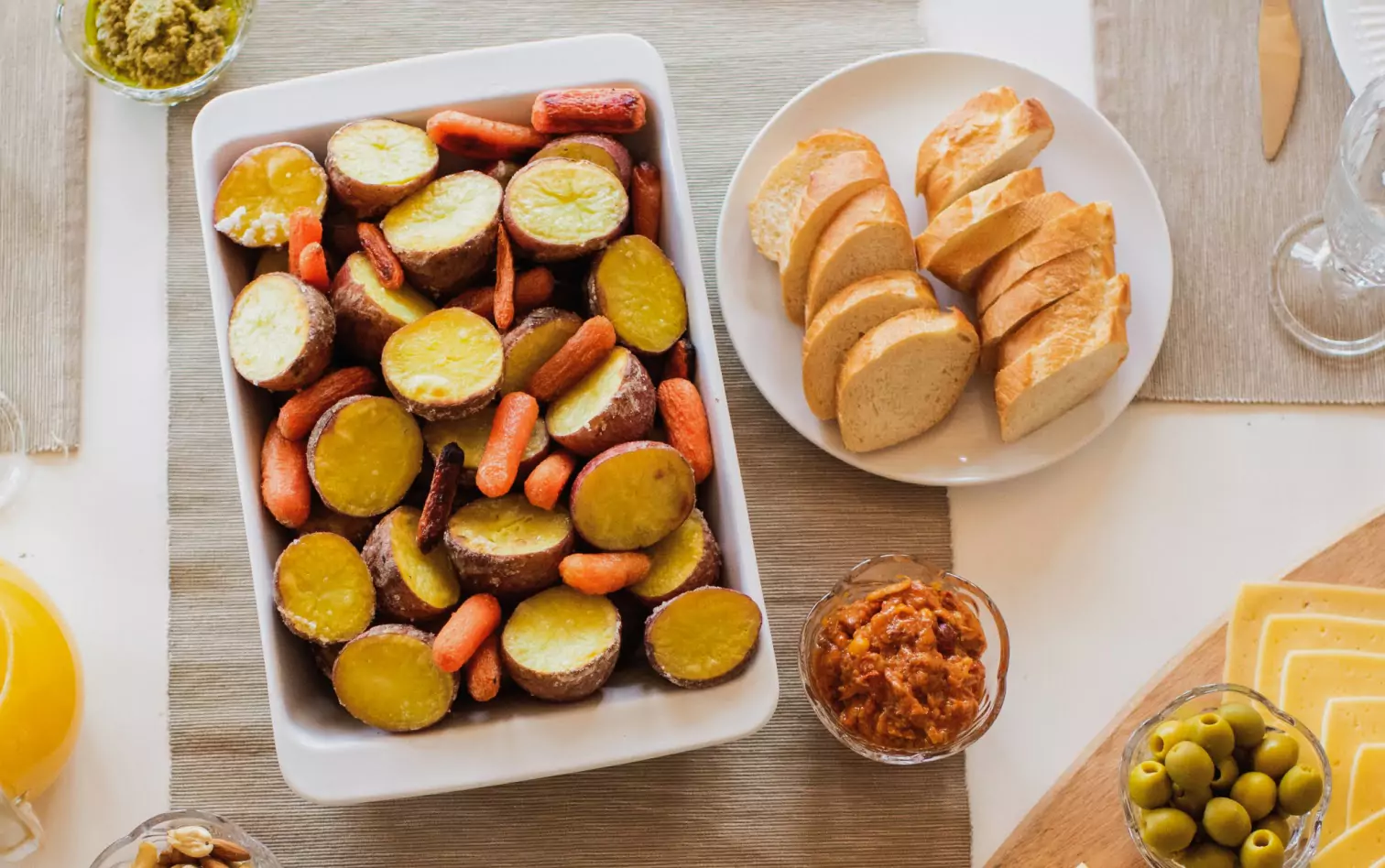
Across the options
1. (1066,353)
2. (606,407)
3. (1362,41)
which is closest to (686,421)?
(606,407)

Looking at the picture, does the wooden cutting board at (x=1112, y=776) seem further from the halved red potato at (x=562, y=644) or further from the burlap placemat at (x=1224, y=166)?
the halved red potato at (x=562, y=644)

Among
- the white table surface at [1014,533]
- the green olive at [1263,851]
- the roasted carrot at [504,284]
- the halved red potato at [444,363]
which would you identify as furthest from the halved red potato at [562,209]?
the green olive at [1263,851]

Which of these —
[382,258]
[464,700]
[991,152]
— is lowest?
[464,700]

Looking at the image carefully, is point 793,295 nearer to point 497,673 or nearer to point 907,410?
point 907,410

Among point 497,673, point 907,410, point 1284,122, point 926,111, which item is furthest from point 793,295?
point 1284,122

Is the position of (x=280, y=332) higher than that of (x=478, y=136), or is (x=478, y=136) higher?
(x=478, y=136)

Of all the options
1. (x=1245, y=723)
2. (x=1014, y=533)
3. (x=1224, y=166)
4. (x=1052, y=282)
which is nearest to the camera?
(x=1245, y=723)

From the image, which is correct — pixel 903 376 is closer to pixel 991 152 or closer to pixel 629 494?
pixel 991 152
